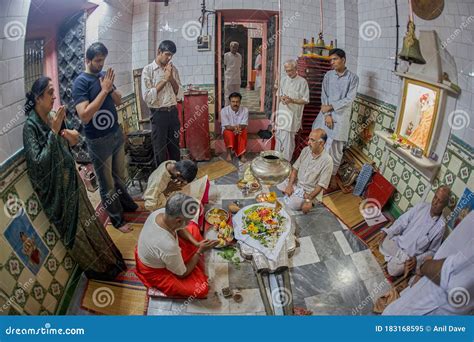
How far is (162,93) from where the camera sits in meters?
1.47

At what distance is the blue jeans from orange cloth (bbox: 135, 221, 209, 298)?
30 cm

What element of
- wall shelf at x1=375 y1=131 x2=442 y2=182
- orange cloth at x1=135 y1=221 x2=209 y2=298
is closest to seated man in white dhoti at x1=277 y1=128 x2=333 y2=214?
wall shelf at x1=375 y1=131 x2=442 y2=182

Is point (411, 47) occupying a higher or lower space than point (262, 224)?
higher

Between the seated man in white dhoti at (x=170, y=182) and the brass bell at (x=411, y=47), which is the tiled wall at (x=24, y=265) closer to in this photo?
the seated man in white dhoti at (x=170, y=182)

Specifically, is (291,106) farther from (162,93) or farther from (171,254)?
(171,254)

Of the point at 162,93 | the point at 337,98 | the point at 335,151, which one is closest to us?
the point at 162,93

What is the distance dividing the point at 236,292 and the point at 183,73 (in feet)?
3.82

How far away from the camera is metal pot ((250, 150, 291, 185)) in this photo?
1564 mm

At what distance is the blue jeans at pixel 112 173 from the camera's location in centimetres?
145

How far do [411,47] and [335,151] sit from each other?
26.5 inches

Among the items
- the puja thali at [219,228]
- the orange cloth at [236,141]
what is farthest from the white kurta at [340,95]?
the puja thali at [219,228]

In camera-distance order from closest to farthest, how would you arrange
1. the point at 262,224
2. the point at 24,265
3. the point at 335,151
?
1. the point at 24,265
2. the point at 335,151
3. the point at 262,224

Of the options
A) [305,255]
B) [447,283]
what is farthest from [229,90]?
[447,283]

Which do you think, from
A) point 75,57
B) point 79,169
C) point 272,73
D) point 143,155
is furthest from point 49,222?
point 272,73
